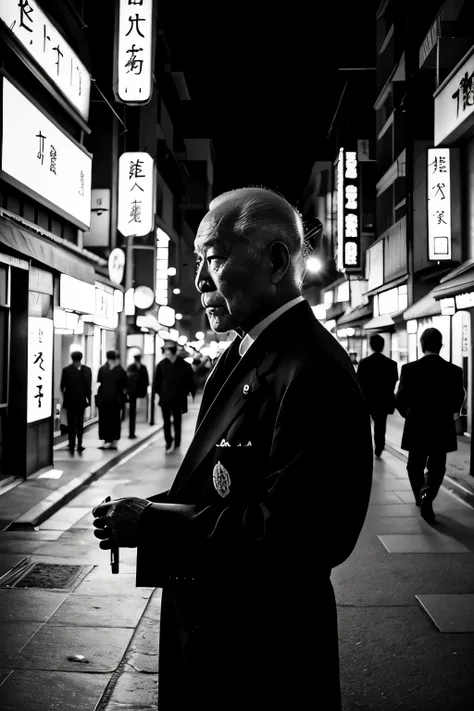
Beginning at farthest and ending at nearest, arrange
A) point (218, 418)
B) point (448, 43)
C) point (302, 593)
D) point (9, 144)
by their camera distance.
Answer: point (448, 43) < point (9, 144) < point (218, 418) < point (302, 593)

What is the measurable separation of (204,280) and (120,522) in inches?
26.9

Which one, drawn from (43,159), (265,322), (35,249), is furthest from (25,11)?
(265,322)

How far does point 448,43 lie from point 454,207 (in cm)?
417

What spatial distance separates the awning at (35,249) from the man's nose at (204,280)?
7.40 m

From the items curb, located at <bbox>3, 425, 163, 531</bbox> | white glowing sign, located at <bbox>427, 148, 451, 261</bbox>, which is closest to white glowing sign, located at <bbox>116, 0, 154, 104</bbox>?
white glowing sign, located at <bbox>427, 148, 451, 261</bbox>

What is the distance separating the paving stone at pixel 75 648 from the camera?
395 cm

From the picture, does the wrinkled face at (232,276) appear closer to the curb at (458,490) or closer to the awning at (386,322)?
the curb at (458,490)

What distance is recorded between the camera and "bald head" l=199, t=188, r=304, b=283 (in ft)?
5.59

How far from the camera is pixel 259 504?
1450mm

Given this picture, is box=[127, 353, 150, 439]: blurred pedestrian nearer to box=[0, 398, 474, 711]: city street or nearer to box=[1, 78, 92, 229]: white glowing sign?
box=[1, 78, 92, 229]: white glowing sign

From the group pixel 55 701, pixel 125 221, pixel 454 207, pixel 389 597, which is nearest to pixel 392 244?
pixel 454 207

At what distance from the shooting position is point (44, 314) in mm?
11008

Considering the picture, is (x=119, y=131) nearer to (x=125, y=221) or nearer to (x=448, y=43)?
(x=125, y=221)

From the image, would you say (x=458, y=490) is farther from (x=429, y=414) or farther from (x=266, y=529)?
(x=266, y=529)
